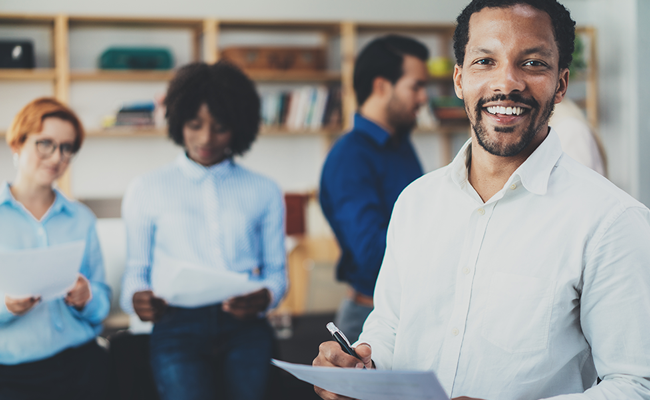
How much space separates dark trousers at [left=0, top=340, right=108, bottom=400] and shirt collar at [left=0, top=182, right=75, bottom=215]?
16.2 inches

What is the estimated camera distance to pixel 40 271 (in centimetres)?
149

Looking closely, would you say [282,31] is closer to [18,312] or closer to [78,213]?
[78,213]

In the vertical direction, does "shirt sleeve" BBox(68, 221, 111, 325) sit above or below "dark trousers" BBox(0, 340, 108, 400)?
above

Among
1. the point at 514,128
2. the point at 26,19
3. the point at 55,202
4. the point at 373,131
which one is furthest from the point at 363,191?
the point at 26,19

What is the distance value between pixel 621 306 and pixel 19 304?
1.38m

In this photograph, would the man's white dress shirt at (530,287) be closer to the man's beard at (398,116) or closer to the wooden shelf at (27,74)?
the man's beard at (398,116)

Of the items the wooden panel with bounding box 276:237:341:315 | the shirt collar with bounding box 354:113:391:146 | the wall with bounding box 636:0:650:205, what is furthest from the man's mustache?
the wooden panel with bounding box 276:237:341:315

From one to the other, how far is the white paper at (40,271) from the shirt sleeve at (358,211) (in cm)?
77

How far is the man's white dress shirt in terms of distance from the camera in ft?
3.01

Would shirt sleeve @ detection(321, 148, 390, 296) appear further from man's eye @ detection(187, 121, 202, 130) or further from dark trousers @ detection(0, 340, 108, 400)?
dark trousers @ detection(0, 340, 108, 400)

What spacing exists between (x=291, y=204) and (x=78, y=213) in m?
2.46

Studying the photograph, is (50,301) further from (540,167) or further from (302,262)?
(302,262)

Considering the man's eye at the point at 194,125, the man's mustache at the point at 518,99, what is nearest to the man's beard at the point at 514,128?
the man's mustache at the point at 518,99

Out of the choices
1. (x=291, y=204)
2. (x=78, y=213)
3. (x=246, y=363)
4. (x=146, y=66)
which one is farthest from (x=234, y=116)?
(x=146, y=66)
